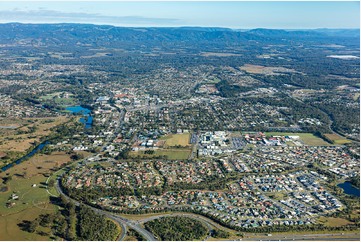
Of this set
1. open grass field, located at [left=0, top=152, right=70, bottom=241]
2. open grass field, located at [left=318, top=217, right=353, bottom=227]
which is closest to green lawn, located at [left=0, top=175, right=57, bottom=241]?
open grass field, located at [left=0, top=152, right=70, bottom=241]

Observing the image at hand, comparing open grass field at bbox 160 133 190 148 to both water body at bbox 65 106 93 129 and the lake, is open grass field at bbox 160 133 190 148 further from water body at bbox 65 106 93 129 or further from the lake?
the lake

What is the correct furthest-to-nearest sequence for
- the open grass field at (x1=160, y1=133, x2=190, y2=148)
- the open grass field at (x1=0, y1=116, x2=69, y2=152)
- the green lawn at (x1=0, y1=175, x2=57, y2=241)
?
the open grass field at (x1=160, y1=133, x2=190, y2=148) → the open grass field at (x1=0, y1=116, x2=69, y2=152) → the green lawn at (x1=0, y1=175, x2=57, y2=241)

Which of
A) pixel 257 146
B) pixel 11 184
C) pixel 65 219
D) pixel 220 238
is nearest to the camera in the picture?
pixel 220 238

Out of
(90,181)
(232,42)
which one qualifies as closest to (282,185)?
(90,181)

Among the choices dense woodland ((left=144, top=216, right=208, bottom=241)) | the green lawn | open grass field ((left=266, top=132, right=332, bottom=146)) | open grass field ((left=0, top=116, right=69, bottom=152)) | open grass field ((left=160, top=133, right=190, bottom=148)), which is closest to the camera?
dense woodland ((left=144, top=216, right=208, bottom=241))

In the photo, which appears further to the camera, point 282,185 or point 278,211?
point 282,185

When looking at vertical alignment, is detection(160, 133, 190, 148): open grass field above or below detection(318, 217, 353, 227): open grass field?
above

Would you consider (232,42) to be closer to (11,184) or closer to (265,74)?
(265,74)
